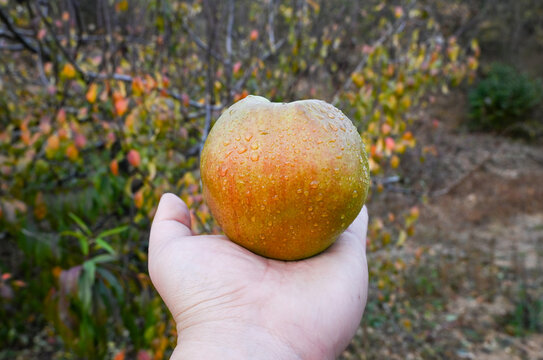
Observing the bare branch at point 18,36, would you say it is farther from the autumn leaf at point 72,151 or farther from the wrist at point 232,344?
the wrist at point 232,344

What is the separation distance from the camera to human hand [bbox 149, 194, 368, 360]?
1163 millimetres

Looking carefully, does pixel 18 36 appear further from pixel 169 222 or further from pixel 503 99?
pixel 503 99

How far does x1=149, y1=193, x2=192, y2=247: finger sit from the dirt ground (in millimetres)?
2792

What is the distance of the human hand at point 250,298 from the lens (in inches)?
45.8

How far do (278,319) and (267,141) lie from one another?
575mm

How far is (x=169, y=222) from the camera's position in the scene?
148 centimetres

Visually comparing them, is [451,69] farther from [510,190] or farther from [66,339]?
[510,190]

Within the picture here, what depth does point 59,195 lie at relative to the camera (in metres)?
2.50

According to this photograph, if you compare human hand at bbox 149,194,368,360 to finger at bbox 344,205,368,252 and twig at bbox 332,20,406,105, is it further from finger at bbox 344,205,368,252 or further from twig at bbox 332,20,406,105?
twig at bbox 332,20,406,105

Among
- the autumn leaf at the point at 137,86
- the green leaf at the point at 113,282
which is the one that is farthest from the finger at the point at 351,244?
the autumn leaf at the point at 137,86

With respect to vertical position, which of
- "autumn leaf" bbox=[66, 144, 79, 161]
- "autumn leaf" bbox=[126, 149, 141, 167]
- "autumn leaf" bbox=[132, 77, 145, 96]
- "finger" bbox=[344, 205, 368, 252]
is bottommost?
"finger" bbox=[344, 205, 368, 252]

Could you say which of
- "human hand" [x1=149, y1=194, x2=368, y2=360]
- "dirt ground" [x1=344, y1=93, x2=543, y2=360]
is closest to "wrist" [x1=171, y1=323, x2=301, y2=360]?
"human hand" [x1=149, y1=194, x2=368, y2=360]

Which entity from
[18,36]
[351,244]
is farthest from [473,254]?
[18,36]

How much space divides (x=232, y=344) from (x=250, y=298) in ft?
0.58
